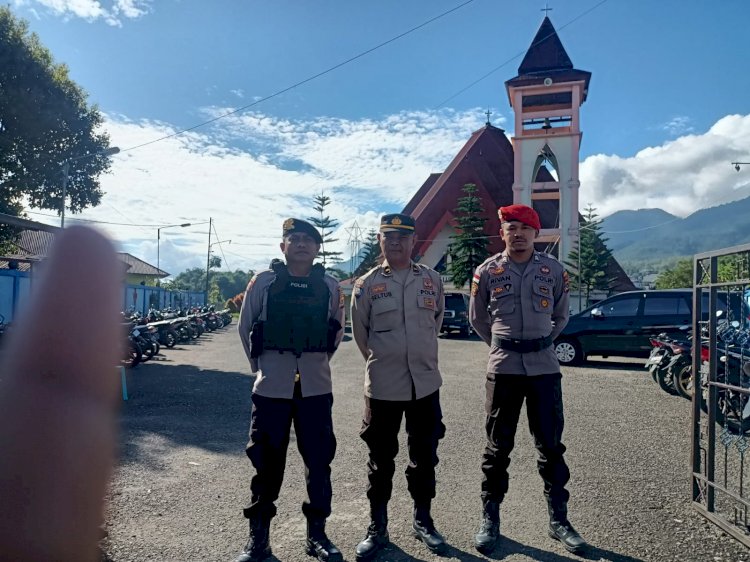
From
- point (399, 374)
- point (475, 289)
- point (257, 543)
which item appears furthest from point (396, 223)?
point (257, 543)

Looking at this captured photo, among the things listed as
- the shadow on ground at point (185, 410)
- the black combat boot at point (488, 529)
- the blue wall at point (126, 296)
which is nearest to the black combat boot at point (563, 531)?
the black combat boot at point (488, 529)

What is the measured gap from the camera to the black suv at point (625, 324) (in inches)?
444

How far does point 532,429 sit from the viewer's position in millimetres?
3365

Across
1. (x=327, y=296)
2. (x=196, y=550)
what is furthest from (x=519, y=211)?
(x=196, y=550)

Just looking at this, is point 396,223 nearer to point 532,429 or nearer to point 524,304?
point 524,304

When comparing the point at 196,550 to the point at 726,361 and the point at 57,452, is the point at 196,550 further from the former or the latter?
the point at 726,361

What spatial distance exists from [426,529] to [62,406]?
458 centimetres

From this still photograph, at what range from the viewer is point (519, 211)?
3.46 m

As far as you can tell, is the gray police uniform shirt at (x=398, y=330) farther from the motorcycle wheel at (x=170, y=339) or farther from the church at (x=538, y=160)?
the church at (x=538, y=160)

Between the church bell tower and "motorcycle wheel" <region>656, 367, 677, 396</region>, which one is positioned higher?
the church bell tower

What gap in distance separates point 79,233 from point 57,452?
199 cm

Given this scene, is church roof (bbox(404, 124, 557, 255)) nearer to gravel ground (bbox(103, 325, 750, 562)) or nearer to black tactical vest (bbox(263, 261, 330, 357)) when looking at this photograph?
gravel ground (bbox(103, 325, 750, 562))

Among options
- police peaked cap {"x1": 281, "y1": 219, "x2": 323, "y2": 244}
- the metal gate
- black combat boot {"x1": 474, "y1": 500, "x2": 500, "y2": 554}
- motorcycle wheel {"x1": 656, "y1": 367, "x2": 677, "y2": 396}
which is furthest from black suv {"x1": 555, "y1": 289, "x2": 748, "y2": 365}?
police peaked cap {"x1": 281, "y1": 219, "x2": 323, "y2": 244}

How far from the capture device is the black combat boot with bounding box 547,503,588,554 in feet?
9.97
